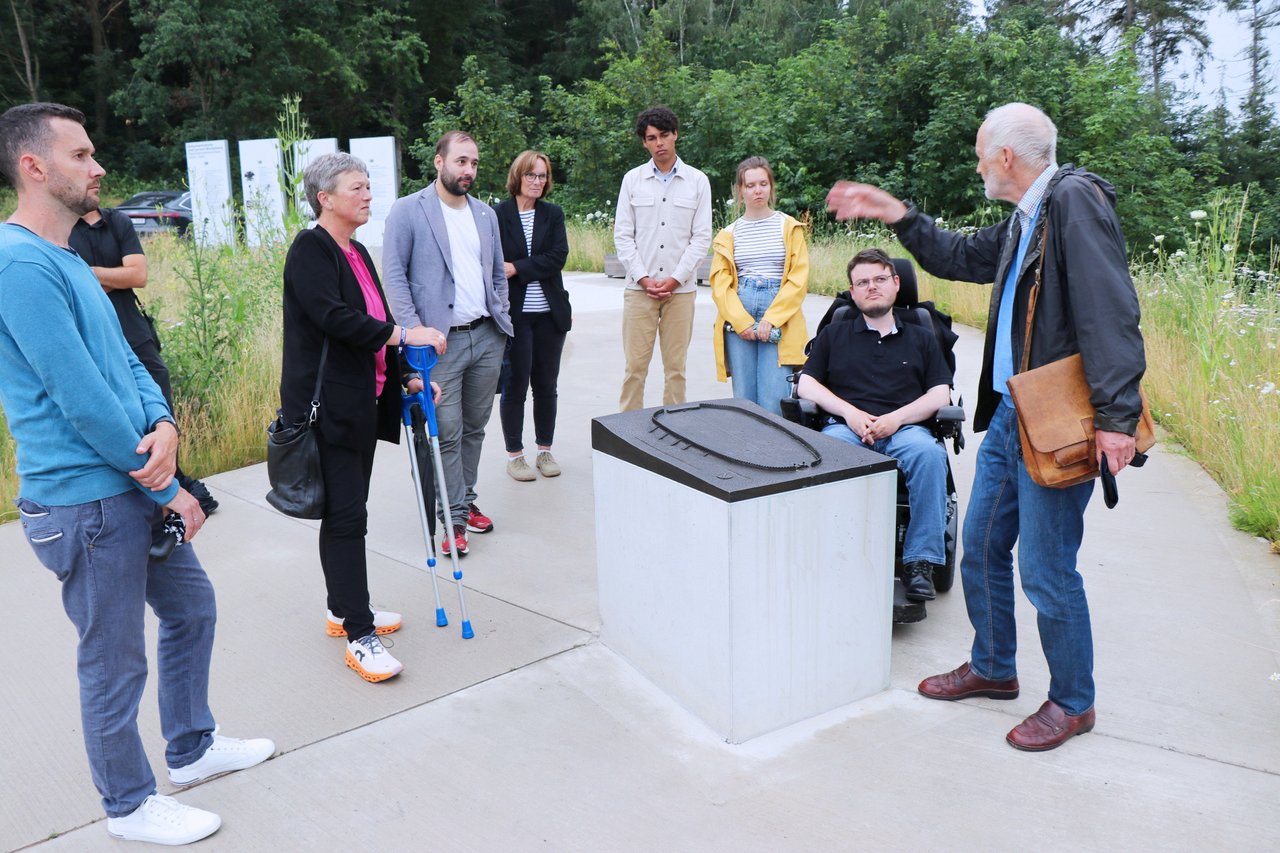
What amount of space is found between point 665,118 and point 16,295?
4.08 metres

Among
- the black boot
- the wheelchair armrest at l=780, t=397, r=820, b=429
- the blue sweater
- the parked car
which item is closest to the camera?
the blue sweater

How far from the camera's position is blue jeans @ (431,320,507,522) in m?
4.55

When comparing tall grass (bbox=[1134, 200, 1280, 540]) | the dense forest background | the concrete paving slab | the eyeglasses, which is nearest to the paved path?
the concrete paving slab

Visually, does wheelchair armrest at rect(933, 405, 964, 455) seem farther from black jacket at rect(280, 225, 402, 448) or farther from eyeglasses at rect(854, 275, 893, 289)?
black jacket at rect(280, 225, 402, 448)

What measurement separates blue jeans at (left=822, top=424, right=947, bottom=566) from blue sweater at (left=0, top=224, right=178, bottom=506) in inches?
96.2

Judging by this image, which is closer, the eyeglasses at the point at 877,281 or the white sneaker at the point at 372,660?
the white sneaker at the point at 372,660

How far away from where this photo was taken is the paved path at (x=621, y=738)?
8.55 feet

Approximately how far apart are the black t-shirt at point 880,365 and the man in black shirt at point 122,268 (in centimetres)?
276

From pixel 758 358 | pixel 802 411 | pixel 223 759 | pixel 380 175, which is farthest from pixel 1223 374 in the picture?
pixel 380 175

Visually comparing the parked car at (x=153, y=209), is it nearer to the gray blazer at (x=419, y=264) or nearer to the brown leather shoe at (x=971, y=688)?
the gray blazer at (x=419, y=264)

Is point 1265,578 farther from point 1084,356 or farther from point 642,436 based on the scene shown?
point 642,436

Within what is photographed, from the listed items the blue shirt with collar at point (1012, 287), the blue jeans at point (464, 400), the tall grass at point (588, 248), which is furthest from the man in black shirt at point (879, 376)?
the tall grass at point (588, 248)

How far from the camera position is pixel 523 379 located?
18.2 ft

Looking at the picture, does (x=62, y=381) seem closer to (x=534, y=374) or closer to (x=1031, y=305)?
(x=1031, y=305)
